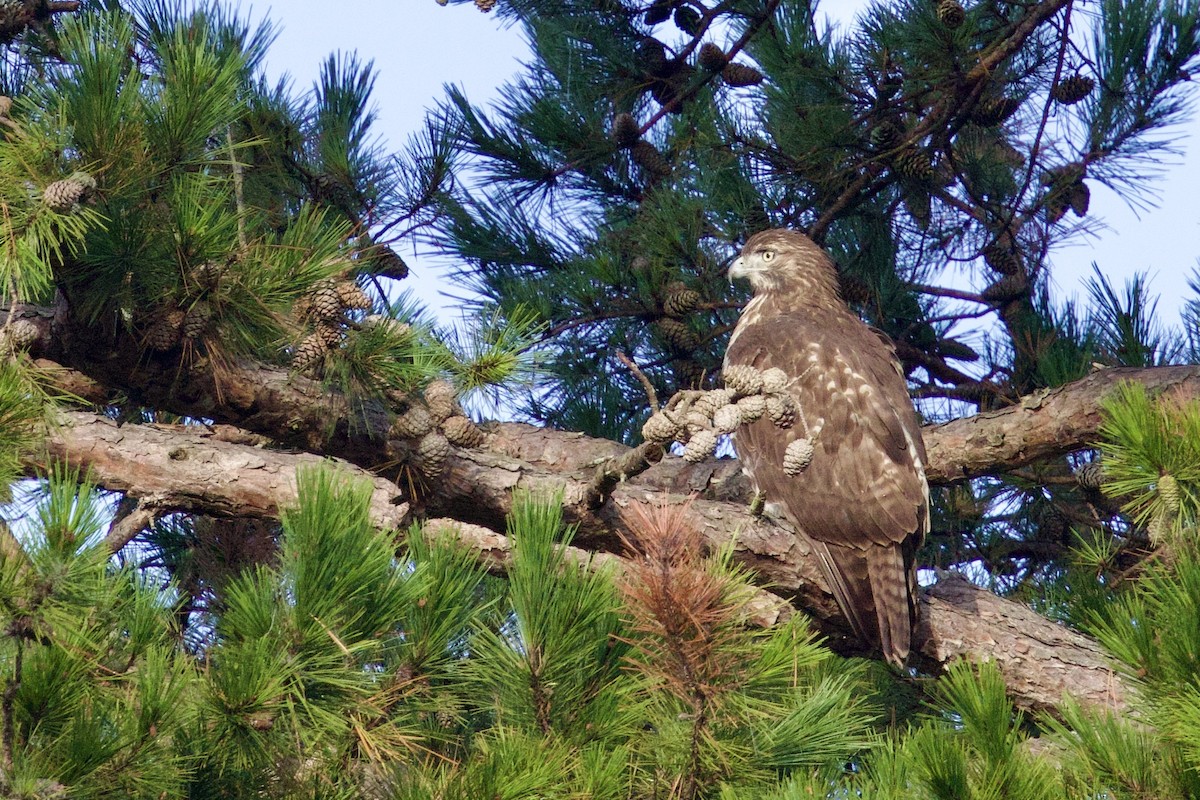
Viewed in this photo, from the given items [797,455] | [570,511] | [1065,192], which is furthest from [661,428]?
[1065,192]

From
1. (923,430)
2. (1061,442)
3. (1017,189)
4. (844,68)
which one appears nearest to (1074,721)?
(1061,442)

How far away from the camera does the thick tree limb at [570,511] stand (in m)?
3.78

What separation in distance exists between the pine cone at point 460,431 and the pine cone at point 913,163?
2.56 meters

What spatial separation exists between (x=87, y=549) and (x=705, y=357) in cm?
413

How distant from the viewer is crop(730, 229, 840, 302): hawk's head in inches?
222

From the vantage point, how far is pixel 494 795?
228 cm

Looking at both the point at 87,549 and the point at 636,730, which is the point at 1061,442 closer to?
the point at 636,730

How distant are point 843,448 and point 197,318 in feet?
9.02

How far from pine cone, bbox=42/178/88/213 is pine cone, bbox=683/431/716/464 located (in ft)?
4.28

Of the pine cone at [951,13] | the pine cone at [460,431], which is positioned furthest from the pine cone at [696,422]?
the pine cone at [951,13]

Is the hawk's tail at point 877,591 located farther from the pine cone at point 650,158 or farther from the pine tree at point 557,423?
the pine cone at point 650,158

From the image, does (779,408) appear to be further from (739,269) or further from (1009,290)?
(1009,290)

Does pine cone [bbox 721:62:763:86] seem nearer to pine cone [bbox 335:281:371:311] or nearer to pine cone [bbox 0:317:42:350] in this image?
pine cone [bbox 335:281:371:311]

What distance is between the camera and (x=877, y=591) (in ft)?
14.4
